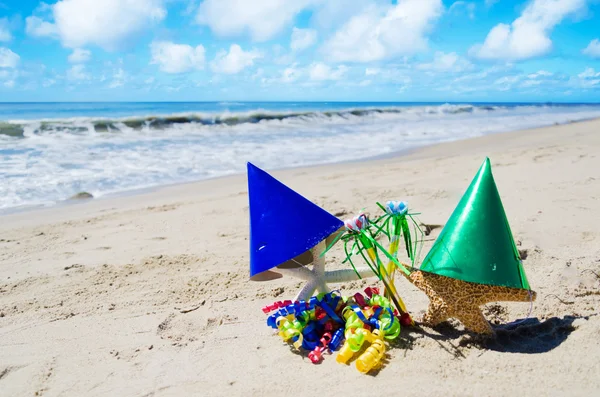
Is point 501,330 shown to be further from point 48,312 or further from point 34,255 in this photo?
point 34,255

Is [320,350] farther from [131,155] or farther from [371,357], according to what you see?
[131,155]

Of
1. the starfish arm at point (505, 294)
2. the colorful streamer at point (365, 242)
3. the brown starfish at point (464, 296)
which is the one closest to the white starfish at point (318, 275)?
the colorful streamer at point (365, 242)

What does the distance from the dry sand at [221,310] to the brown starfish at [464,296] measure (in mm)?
148

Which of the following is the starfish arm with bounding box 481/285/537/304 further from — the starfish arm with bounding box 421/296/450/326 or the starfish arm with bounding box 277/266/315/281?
the starfish arm with bounding box 277/266/315/281

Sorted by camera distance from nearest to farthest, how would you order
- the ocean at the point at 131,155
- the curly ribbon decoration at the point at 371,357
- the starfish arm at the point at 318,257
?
the curly ribbon decoration at the point at 371,357 → the starfish arm at the point at 318,257 → the ocean at the point at 131,155

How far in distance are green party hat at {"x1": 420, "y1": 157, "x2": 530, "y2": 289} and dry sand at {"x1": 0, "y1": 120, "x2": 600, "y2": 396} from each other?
41 centimetres

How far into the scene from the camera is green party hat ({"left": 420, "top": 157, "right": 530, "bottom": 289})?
2.20 meters

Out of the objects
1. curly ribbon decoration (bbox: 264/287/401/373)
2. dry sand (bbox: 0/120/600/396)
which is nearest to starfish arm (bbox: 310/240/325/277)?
curly ribbon decoration (bbox: 264/287/401/373)

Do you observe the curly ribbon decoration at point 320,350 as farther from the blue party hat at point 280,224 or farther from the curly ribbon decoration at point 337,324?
the blue party hat at point 280,224

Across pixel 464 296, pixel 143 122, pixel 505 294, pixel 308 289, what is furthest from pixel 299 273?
pixel 143 122

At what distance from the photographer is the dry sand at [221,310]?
220 centimetres

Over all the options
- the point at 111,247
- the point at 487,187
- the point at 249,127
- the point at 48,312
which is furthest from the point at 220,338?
the point at 249,127

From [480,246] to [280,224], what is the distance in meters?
0.98

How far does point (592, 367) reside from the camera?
2.13m
